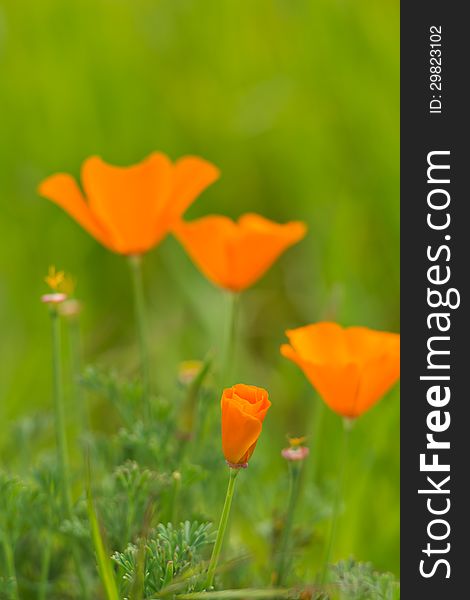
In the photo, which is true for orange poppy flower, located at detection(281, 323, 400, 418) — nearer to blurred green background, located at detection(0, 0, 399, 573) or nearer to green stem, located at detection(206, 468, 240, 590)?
green stem, located at detection(206, 468, 240, 590)

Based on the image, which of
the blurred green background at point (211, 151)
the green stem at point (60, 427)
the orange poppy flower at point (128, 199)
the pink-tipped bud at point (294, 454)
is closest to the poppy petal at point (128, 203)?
the orange poppy flower at point (128, 199)

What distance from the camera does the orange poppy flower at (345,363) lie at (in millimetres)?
713

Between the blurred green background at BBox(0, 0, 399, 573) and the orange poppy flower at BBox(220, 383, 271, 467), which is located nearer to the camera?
the orange poppy flower at BBox(220, 383, 271, 467)

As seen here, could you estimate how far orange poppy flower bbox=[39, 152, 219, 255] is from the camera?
865 millimetres

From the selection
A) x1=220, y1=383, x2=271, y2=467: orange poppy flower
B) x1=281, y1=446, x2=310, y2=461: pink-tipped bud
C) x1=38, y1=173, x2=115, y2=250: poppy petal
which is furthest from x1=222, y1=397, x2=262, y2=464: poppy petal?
x1=38, y1=173, x2=115, y2=250: poppy petal

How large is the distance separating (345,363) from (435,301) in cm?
16

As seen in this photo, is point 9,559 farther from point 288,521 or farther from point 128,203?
point 128,203

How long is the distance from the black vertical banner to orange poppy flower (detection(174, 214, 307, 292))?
123 millimetres

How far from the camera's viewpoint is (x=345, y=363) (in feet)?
2.39

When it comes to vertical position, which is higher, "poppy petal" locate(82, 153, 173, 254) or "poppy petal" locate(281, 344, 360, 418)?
"poppy petal" locate(82, 153, 173, 254)

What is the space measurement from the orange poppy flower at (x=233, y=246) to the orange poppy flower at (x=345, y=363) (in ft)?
0.38

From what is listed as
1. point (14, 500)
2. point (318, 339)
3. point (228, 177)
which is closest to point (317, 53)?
point (228, 177)

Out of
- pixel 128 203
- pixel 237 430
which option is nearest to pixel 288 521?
pixel 237 430

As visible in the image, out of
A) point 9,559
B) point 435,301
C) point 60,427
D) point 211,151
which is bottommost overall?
point 9,559
